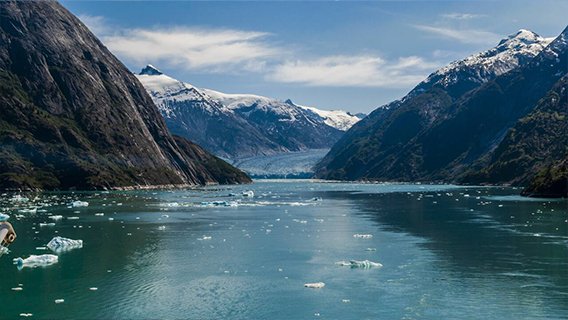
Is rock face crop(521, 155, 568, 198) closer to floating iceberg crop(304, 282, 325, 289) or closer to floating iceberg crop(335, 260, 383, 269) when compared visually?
floating iceberg crop(335, 260, 383, 269)

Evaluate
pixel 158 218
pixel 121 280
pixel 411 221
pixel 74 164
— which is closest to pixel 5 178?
pixel 74 164

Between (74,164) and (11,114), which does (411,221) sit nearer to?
(74,164)

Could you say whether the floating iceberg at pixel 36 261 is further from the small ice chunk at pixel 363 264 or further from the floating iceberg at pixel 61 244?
the small ice chunk at pixel 363 264

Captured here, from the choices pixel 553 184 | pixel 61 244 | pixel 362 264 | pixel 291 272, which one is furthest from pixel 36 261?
pixel 553 184

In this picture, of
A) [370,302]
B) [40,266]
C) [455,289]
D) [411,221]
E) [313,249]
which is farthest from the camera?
[411,221]

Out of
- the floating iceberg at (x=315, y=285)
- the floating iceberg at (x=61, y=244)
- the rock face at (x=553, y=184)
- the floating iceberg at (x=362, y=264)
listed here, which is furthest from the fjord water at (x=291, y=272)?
the rock face at (x=553, y=184)
